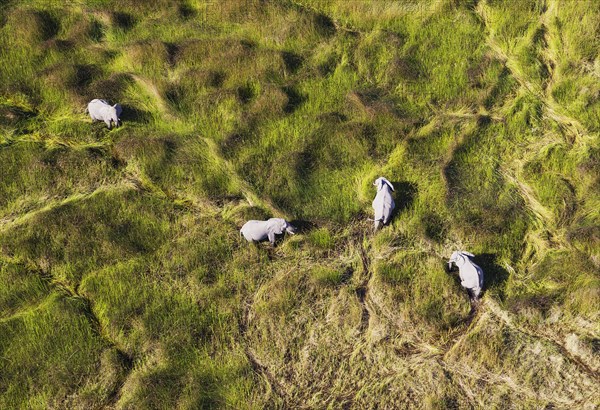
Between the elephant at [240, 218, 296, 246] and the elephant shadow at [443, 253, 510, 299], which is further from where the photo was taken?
the elephant at [240, 218, 296, 246]

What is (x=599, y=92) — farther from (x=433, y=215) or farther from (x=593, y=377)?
(x=593, y=377)

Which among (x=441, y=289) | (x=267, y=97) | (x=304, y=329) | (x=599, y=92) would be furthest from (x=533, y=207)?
(x=267, y=97)

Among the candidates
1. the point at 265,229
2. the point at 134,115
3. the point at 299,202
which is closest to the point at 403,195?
the point at 299,202

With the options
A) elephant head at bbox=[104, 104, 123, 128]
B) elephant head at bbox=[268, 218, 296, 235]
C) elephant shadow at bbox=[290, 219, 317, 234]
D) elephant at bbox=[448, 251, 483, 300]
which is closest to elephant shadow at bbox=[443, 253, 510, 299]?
elephant at bbox=[448, 251, 483, 300]

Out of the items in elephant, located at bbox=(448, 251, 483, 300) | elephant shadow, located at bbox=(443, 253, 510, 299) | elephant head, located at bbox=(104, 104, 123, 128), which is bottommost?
elephant shadow, located at bbox=(443, 253, 510, 299)

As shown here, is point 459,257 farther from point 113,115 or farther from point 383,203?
point 113,115

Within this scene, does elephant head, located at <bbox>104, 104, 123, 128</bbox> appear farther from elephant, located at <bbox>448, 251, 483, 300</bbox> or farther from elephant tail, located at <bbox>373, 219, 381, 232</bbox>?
elephant, located at <bbox>448, 251, 483, 300</bbox>

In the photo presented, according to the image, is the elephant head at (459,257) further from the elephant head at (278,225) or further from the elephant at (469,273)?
the elephant head at (278,225)
